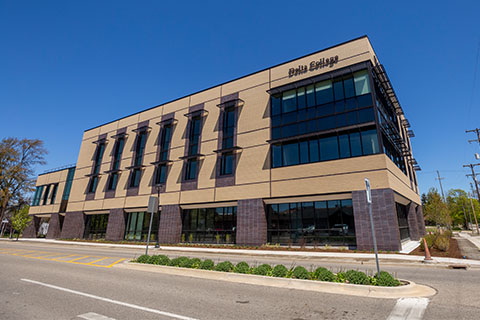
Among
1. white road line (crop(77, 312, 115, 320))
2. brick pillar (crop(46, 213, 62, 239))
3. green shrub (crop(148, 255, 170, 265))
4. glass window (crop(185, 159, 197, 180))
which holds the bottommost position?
white road line (crop(77, 312, 115, 320))

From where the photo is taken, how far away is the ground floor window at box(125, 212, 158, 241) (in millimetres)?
28516

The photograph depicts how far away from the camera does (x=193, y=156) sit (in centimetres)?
2647

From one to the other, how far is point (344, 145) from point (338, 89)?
4842 millimetres

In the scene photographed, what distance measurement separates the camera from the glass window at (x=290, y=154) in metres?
21.2

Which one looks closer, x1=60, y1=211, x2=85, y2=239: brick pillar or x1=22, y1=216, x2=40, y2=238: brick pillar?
x1=60, y1=211, x2=85, y2=239: brick pillar

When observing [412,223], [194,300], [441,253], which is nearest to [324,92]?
[441,253]

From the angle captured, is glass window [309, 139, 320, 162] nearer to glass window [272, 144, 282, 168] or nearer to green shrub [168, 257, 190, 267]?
glass window [272, 144, 282, 168]

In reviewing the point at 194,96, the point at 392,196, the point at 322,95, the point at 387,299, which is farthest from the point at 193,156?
the point at 387,299

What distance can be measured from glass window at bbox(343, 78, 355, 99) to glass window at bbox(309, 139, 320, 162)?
4358 mm

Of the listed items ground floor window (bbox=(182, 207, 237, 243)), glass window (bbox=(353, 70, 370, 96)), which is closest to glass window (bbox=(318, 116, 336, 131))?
glass window (bbox=(353, 70, 370, 96))

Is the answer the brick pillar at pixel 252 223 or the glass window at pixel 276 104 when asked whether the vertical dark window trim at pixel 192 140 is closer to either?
the brick pillar at pixel 252 223

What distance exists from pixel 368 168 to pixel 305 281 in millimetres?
12905

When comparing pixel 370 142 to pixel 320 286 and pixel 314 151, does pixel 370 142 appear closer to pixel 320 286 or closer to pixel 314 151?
pixel 314 151

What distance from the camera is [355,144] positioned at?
61.7ft
